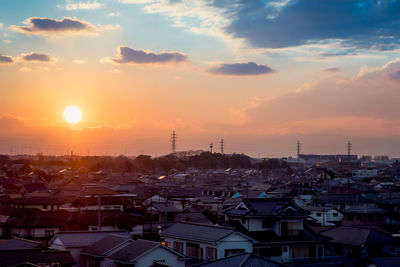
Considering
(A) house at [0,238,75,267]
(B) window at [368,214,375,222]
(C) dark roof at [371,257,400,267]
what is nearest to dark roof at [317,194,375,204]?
(B) window at [368,214,375,222]

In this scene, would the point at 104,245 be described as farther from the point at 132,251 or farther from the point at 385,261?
the point at 385,261

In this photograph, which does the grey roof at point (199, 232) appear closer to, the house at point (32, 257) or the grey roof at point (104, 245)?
the grey roof at point (104, 245)

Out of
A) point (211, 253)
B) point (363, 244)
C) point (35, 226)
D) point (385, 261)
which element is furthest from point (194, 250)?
point (35, 226)

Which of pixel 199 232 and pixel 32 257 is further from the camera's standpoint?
pixel 199 232

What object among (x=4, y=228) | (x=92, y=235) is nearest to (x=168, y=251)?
(x=92, y=235)

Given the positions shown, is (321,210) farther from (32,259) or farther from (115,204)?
(32,259)

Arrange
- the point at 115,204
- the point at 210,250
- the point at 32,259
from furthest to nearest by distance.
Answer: the point at 115,204
the point at 210,250
the point at 32,259
